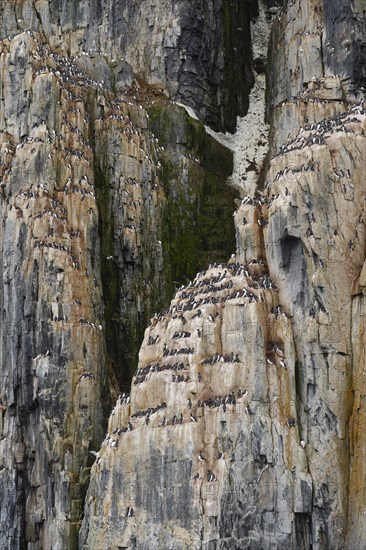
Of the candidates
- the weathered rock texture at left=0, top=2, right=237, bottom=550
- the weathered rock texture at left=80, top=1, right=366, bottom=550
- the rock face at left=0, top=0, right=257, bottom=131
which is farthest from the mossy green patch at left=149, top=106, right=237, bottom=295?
the weathered rock texture at left=80, top=1, right=366, bottom=550

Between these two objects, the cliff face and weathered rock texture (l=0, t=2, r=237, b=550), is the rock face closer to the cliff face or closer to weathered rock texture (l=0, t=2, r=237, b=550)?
the cliff face

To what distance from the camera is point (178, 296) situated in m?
77.8

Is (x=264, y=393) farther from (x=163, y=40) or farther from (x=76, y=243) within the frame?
(x=163, y=40)

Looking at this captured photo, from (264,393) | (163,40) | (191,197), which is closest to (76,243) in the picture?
(191,197)

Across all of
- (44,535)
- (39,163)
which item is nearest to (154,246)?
(39,163)

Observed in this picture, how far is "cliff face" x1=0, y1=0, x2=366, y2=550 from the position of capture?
6931cm

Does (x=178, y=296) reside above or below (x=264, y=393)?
above

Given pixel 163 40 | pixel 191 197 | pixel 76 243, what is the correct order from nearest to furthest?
pixel 76 243 < pixel 191 197 < pixel 163 40

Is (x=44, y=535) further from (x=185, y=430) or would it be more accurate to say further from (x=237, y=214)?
(x=237, y=214)

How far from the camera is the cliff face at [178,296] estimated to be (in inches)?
2729

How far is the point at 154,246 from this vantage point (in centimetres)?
9381

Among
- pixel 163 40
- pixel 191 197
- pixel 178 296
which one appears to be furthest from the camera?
pixel 163 40

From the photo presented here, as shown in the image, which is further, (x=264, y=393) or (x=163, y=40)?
(x=163, y=40)

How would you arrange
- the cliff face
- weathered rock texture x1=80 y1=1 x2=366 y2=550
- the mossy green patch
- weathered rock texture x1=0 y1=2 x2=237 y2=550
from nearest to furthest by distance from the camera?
weathered rock texture x1=80 y1=1 x2=366 y2=550, the cliff face, weathered rock texture x1=0 y1=2 x2=237 y2=550, the mossy green patch
